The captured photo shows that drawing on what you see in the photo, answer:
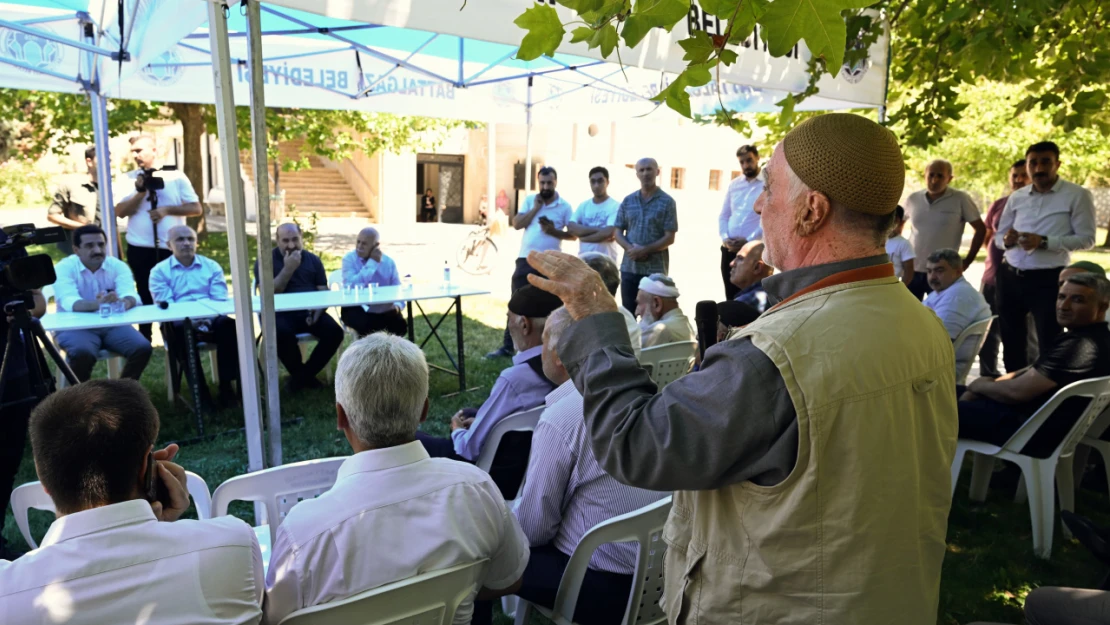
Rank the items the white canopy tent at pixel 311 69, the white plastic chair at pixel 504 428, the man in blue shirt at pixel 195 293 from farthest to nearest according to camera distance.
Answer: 1. the man in blue shirt at pixel 195 293
2. the white canopy tent at pixel 311 69
3. the white plastic chair at pixel 504 428

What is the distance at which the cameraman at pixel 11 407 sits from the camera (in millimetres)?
3293

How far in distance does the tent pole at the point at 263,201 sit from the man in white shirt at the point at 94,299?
6.44ft

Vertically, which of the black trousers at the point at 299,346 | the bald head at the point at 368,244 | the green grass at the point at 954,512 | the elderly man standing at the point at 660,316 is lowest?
the green grass at the point at 954,512

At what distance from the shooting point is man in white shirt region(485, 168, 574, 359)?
7570 mm

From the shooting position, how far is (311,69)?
25.0ft

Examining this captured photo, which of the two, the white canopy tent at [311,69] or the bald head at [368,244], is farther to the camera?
the bald head at [368,244]

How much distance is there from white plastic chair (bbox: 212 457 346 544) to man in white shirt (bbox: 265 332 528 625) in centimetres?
37

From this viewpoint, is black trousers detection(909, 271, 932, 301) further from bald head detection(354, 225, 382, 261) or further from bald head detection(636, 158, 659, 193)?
bald head detection(354, 225, 382, 261)

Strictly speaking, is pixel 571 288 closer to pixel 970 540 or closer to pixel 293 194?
pixel 970 540

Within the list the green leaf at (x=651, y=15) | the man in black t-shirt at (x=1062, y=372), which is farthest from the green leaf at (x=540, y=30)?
the man in black t-shirt at (x=1062, y=372)

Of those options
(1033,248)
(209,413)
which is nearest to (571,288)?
(209,413)

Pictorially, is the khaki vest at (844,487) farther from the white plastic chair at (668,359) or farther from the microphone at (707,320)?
the microphone at (707,320)

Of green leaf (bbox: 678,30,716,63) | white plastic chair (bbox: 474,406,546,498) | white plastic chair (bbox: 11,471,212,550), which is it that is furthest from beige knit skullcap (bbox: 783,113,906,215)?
white plastic chair (bbox: 11,471,212,550)

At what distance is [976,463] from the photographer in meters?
4.30
